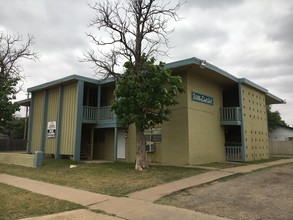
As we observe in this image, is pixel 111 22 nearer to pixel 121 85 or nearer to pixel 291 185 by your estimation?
pixel 121 85

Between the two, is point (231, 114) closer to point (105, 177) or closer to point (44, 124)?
point (105, 177)

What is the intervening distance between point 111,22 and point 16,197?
32.6 ft

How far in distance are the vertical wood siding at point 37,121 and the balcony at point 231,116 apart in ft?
44.9

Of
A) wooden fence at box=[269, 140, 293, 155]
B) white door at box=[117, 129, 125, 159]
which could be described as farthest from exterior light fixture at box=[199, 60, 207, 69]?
wooden fence at box=[269, 140, 293, 155]

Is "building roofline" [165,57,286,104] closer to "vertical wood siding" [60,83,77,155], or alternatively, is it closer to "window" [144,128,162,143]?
"window" [144,128,162,143]

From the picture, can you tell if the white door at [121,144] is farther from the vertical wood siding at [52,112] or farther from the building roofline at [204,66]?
the building roofline at [204,66]

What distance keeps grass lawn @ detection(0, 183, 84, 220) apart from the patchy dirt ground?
9.60 ft

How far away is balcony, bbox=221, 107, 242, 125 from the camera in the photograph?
745 inches

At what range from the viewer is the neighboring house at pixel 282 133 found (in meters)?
35.9

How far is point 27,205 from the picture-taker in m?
7.74

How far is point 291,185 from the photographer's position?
10.1 m

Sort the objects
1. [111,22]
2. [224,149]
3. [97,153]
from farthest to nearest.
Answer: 1. [97,153]
2. [224,149]
3. [111,22]

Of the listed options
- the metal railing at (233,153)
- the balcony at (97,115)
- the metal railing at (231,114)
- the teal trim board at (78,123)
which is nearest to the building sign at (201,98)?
the metal railing at (231,114)

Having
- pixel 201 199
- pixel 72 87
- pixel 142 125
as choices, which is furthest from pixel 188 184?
pixel 72 87
